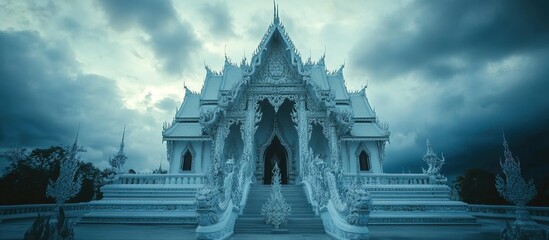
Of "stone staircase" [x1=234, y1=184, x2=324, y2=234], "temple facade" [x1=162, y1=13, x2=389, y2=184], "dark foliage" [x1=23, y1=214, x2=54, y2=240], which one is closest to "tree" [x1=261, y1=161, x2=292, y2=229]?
"stone staircase" [x1=234, y1=184, x2=324, y2=234]

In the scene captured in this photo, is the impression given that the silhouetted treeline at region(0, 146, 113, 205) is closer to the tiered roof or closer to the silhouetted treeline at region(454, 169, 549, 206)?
the tiered roof

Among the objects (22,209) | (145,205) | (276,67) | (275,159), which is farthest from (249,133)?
(22,209)

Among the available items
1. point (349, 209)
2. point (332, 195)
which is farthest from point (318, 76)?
point (349, 209)

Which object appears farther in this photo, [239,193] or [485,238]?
[239,193]

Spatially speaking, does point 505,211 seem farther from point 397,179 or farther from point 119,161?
point 119,161

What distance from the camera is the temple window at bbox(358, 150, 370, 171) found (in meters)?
15.9

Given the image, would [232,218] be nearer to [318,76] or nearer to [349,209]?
[349,209]

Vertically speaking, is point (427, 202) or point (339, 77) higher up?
point (339, 77)

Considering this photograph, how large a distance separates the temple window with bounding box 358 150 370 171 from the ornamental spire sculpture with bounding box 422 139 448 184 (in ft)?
13.4

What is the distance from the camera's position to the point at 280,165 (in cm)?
1616

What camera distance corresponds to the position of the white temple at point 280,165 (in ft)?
25.8

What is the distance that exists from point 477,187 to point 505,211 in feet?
66.8

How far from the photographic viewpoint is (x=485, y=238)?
692cm

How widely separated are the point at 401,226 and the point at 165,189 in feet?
30.1
